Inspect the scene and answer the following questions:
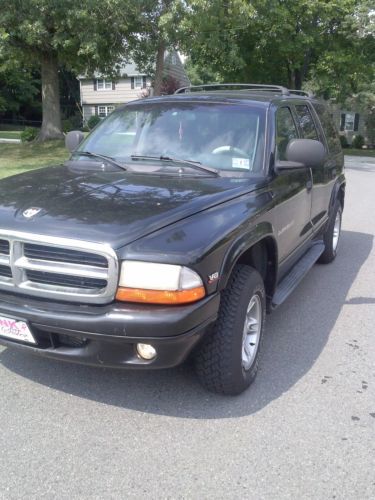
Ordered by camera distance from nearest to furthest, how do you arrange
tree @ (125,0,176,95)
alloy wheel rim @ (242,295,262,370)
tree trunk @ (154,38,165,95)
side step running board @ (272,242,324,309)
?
alloy wheel rim @ (242,295,262,370) → side step running board @ (272,242,324,309) → tree @ (125,0,176,95) → tree trunk @ (154,38,165,95)

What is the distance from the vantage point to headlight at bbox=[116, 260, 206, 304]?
2607 millimetres

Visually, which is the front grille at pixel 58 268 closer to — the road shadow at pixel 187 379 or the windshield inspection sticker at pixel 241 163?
the road shadow at pixel 187 379

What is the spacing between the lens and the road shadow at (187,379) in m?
3.15

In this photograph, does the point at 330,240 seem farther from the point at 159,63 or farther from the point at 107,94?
the point at 107,94

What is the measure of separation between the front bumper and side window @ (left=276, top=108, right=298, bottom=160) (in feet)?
5.72

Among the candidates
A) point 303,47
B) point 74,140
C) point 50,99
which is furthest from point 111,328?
point 303,47

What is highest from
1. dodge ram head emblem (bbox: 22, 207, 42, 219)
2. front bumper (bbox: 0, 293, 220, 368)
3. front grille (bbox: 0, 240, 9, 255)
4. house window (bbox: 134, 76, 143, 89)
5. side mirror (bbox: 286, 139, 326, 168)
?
house window (bbox: 134, 76, 143, 89)

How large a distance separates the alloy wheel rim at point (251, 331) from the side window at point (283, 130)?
4.08 feet

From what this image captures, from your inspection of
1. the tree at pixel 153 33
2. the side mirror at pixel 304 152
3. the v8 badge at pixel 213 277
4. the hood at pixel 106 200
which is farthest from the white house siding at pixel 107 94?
the v8 badge at pixel 213 277

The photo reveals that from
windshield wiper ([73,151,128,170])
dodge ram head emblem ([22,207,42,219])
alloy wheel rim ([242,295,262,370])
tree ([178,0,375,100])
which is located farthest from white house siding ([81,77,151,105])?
dodge ram head emblem ([22,207,42,219])

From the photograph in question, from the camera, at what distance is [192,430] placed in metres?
2.91

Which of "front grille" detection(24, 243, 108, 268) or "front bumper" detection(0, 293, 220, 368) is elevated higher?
"front grille" detection(24, 243, 108, 268)

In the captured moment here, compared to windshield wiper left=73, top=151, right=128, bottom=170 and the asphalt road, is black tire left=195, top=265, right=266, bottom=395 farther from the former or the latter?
windshield wiper left=73, top=151, right=128, bottom=170

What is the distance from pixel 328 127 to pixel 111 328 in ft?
14.7
